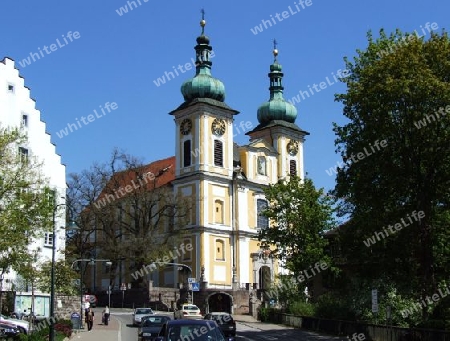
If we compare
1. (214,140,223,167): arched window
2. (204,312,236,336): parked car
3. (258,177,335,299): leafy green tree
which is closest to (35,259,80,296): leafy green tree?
(204,312,236,336): parked car

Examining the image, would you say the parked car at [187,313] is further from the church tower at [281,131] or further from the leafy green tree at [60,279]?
the church tower at [281,131]

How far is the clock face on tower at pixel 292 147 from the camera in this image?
85.4 metres

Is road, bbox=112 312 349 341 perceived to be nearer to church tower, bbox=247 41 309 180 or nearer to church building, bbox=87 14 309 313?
church building, bbox=87 14 309 313

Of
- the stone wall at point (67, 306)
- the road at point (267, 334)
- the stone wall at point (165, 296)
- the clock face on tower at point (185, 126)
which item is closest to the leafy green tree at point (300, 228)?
the road at point (267, 334)

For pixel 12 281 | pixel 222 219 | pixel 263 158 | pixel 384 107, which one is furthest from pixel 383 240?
pixel 263 158

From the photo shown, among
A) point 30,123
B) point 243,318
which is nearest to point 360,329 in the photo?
point 30,123

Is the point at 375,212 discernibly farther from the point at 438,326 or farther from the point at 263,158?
the point at 263,158

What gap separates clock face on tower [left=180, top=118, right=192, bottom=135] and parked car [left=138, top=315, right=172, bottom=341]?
4514 centimetres

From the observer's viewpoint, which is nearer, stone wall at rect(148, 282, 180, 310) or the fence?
the fence

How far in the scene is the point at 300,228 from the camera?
163 ft

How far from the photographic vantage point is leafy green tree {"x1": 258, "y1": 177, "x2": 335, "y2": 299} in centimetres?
4900

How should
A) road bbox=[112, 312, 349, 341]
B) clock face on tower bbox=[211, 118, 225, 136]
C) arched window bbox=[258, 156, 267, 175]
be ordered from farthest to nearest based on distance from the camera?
arched window bbox=[258, 156, 267, 175], clock face on tower bbox=[211, 118, 225, 136], road bbox=[112, 312, 349, 341]

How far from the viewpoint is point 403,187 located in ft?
110

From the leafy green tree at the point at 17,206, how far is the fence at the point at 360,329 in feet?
46.3
